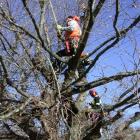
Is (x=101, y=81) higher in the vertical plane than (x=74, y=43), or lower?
lower

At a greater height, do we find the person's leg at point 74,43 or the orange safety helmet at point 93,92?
the person's leg at point 74,43

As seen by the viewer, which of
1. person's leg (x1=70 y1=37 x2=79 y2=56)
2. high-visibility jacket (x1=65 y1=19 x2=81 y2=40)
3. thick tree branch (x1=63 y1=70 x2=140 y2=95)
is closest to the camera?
thick tree branch (x1=63 y1=70 x2=140 y2=95)

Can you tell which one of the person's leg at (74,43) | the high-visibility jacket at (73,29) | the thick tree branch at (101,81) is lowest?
the thick tree branch at (101,81)

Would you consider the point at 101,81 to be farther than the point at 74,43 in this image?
No

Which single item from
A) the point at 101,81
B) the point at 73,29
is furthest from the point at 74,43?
the point at 101,81

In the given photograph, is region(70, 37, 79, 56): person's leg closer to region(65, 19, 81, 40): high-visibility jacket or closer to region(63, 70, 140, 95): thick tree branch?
region(65, 19, 81, 40): high-visibility jacket

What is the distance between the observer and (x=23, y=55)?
9.12 metres

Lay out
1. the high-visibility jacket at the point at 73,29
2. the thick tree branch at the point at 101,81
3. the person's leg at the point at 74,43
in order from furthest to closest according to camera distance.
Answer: the high-visibility jacket at the point at 73,29 → the person's leg at the point at 74,43 → the thick tree branch at the point at 101,81

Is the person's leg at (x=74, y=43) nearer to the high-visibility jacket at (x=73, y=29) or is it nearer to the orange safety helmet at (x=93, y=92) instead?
the high-visibility jacket at (x=73, y=29)

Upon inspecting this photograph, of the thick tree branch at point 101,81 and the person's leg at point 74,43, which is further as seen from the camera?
the person's leg at point 74,43

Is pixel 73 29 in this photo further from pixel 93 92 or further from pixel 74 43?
pixel 93 92

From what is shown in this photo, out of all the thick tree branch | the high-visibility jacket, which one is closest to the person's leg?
the high-visibility jacket

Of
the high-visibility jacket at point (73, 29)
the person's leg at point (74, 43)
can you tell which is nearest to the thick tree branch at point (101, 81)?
the person's leg at point (74, 43)

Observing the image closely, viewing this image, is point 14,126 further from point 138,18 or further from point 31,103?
point 138,18
